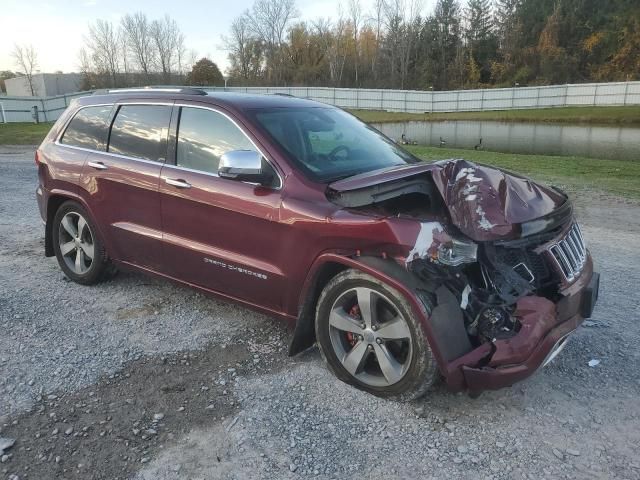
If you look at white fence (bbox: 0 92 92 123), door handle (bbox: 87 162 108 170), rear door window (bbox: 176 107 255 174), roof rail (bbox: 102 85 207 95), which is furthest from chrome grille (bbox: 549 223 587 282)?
white fence (bbox: 0 92 92 123)

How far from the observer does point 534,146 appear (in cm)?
2275

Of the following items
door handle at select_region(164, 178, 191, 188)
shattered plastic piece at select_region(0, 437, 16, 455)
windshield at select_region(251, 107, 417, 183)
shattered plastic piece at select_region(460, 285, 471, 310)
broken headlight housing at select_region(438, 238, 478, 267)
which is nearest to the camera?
shattered plastic piece at select_region(0, 437, 16, 455)

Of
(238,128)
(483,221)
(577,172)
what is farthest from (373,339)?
(577,172)

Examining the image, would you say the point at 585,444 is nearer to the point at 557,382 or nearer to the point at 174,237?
the point at 557,382

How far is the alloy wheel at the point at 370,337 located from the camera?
3.15m

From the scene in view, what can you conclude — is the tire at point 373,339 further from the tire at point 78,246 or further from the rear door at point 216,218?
the tire at point 78,246

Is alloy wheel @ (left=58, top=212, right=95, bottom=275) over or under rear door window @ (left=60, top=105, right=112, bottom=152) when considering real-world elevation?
under

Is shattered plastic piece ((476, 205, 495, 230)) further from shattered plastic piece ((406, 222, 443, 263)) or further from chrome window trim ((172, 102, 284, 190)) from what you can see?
chrome window trim ((172, 102, 284, 190))

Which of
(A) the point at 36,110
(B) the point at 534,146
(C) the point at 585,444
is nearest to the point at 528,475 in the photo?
(C) the point at 585,444

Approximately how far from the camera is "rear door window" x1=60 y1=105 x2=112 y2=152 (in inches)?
194

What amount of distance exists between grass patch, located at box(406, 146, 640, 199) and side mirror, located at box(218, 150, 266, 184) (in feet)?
21.3

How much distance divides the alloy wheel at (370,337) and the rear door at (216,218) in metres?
0.53

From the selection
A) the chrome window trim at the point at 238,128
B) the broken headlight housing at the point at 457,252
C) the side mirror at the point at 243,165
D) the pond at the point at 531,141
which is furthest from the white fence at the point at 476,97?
the broken headlight housing at the point at 457,252

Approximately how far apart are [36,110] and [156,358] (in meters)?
32.6
